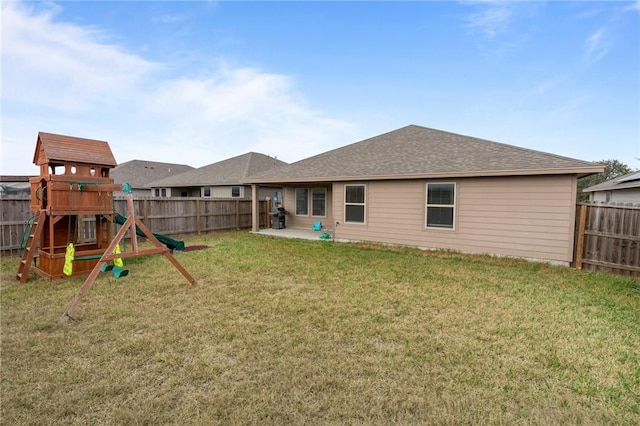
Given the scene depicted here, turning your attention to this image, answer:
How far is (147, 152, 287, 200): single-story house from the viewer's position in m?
19.0

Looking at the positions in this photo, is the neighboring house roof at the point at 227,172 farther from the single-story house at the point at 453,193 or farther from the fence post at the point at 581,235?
the fence post at the point at 581,235

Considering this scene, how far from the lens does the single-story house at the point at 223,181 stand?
19.0 meters

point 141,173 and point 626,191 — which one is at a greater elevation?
point 141,173

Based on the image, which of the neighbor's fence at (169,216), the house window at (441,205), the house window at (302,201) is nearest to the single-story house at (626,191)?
the house window at (441,205)

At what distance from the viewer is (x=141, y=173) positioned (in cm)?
2686

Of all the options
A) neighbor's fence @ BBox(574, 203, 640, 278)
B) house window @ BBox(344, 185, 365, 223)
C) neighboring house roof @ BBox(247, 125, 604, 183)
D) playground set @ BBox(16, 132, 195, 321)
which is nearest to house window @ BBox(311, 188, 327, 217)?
neighboring house roof @ BBox(247, 125, 604, 183)

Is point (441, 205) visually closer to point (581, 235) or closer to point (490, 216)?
point (490, 216)

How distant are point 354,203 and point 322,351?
7.58 m

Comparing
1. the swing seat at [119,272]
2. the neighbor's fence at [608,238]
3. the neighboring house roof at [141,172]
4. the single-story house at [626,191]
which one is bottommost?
the swing seat at [119,272]

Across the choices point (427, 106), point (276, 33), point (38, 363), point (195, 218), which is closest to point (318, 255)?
point (38, 363)

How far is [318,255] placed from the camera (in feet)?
27.1

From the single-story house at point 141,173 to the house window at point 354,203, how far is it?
62.9 ft

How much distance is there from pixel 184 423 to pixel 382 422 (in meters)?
1.39

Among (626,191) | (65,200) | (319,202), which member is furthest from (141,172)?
(626,191)
